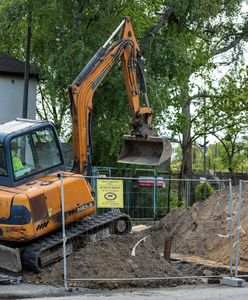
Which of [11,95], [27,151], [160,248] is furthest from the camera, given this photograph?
[11,95]

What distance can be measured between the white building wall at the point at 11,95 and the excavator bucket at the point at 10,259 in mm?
21181

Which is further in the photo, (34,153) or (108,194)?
(34,153)

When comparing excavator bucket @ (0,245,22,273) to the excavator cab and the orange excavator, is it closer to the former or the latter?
the orange excavator

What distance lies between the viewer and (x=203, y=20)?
2602cm

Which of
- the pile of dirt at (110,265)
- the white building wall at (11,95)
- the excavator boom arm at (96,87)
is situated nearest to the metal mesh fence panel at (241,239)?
the pile of dirt at (110,265)

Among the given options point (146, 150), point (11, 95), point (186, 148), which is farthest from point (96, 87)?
point (186, 148)

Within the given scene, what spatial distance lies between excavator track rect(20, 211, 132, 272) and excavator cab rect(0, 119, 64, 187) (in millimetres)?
1223

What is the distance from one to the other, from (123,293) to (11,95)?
23.2 m

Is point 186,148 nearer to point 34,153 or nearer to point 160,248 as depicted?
point 160,248

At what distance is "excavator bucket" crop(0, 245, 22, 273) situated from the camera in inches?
445

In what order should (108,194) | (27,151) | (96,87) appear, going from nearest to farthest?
(108,194) < (27,151) < (96,87)

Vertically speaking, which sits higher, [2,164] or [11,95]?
[11,95]

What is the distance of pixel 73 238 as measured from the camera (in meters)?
12.4

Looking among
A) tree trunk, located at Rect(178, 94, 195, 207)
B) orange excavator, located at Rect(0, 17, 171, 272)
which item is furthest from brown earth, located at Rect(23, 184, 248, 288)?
tree trunk, located at Rect(178, 94, 195, 207)
